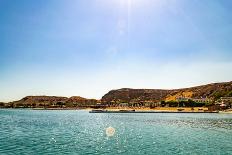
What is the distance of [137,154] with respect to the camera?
3959cm

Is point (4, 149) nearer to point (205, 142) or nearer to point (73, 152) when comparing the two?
point (73, 152)

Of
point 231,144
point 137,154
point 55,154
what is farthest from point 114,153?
point 231,144

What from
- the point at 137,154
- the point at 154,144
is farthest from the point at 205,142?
the point at 137,154

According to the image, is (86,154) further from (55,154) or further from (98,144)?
(98,144)

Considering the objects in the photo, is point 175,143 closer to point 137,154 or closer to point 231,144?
point 231,144

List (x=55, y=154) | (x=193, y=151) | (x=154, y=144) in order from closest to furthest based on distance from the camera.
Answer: (x=55, y=154) < (x=193, y=151) < (x=154, y=144)

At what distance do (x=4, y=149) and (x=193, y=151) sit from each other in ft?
80.6

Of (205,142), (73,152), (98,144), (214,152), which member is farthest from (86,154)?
(205,142)

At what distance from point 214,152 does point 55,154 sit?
19.8 metres

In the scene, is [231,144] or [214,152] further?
[231,144]

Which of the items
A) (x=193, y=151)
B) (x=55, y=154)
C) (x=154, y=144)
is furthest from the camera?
(x=154, y=144)

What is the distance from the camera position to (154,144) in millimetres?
48656

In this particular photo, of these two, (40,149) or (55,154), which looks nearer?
(55,154)

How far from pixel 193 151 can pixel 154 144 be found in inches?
309
